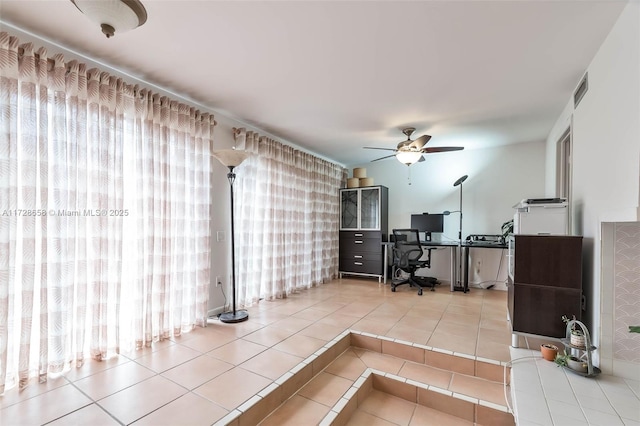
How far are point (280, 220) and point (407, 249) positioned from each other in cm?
212

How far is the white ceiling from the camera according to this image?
1661 mm

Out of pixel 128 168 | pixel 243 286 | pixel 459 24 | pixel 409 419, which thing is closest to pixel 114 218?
pixel 128 168

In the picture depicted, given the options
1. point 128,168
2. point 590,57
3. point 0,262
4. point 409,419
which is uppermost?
point 590,57

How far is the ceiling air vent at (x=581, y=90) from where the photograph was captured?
7.47 ft

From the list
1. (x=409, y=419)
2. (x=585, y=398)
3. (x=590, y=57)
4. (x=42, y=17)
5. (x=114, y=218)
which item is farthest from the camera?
(x=114, y=218)

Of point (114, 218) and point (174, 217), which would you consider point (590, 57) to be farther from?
point (114, 218)

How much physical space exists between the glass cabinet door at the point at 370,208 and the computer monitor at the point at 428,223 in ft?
2.22

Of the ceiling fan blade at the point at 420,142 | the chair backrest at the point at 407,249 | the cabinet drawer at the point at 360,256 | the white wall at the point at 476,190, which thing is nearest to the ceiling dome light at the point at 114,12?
the ceiling fan blade at the point at 420,142

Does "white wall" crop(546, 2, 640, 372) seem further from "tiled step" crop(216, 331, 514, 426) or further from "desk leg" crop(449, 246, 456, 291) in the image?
"desk leg" crop(449, 246, 456, 291)

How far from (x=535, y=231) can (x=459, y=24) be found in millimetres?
1852

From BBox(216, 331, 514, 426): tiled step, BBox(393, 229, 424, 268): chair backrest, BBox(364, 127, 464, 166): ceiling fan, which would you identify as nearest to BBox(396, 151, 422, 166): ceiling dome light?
BBox(364, 127, 464, 166): ceiling fan

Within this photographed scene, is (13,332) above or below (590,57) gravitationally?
below

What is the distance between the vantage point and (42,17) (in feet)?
5.70

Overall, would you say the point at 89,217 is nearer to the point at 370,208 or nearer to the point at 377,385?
the point at 377,385
